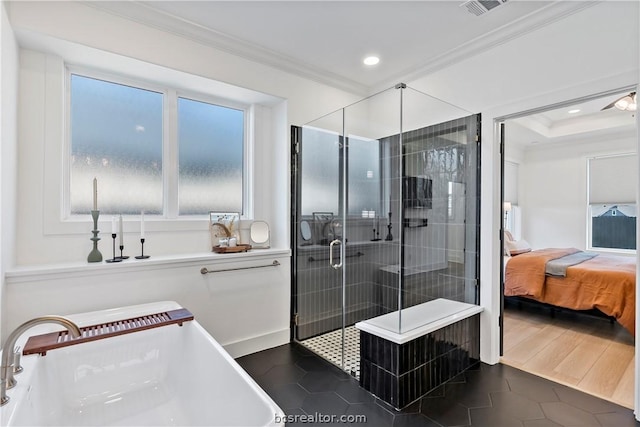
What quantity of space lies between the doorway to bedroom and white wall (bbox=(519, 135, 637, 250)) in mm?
15

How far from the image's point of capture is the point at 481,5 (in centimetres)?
218

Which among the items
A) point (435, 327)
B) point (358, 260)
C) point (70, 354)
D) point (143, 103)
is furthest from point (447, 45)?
point (70, 354)

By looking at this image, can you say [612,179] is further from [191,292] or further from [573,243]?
[191,292]

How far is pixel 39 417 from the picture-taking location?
147 centimetres

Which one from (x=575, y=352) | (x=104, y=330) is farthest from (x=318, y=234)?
(x=575, y=352)

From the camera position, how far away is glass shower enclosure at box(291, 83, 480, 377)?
263 cm

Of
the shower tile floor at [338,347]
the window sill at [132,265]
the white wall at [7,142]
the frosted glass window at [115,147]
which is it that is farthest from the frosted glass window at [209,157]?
the shower tile floor at [338,347]

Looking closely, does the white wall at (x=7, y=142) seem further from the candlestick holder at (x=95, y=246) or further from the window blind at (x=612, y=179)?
the window blind at (x=612, y=179)

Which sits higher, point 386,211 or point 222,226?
point 386,211

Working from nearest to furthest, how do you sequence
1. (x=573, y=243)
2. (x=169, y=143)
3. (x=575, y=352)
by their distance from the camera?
(x=169, y=143) < (x=575, y=352) < (x=573, y=243)

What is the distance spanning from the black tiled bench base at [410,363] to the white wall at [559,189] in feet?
15.5

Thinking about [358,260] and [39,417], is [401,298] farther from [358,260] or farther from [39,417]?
[39,417]

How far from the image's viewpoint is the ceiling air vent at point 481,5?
A: 2137 millimetres

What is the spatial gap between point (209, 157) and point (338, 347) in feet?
7.18
